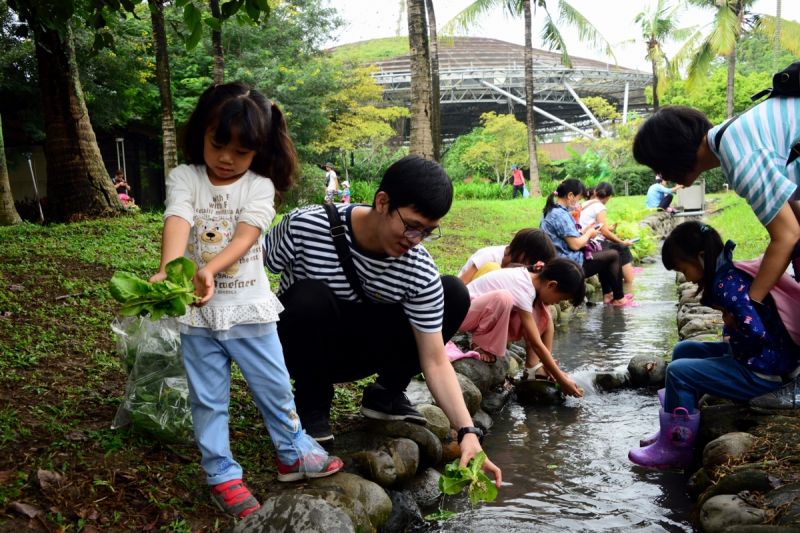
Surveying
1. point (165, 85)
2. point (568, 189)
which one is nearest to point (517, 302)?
point (568, 189)

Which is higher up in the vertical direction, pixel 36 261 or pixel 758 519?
pixel 36 261

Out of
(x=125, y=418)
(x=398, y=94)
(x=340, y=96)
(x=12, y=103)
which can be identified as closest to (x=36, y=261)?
(x=125, y=418)

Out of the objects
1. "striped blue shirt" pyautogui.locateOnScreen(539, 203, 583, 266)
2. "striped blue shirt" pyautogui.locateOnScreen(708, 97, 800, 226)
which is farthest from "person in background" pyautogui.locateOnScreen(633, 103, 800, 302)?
"striped blue shirt" pyautogui.locateOnScreen(539, 203, 583, 266)

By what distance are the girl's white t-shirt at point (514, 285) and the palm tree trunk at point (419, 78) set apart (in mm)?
4400

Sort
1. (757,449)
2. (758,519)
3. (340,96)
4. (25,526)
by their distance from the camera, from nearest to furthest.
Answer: (25,526)
(758,519)
(757,449)
(340,96)

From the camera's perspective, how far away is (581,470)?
353 centimetres

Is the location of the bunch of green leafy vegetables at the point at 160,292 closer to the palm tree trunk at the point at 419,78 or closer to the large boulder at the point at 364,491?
the large boulder at the point at 364,491

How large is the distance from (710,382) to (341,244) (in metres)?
1.81

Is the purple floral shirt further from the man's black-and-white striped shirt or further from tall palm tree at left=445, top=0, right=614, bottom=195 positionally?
tall palm tree at left=445, top=0, right=614, bottom=195

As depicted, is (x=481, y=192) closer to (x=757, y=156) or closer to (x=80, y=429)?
(x=757, y=156)

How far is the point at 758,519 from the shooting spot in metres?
2.51

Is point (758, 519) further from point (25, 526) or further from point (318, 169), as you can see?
point (318, 169)

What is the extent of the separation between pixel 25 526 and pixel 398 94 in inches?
1589

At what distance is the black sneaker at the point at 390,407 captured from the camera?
3.43m
